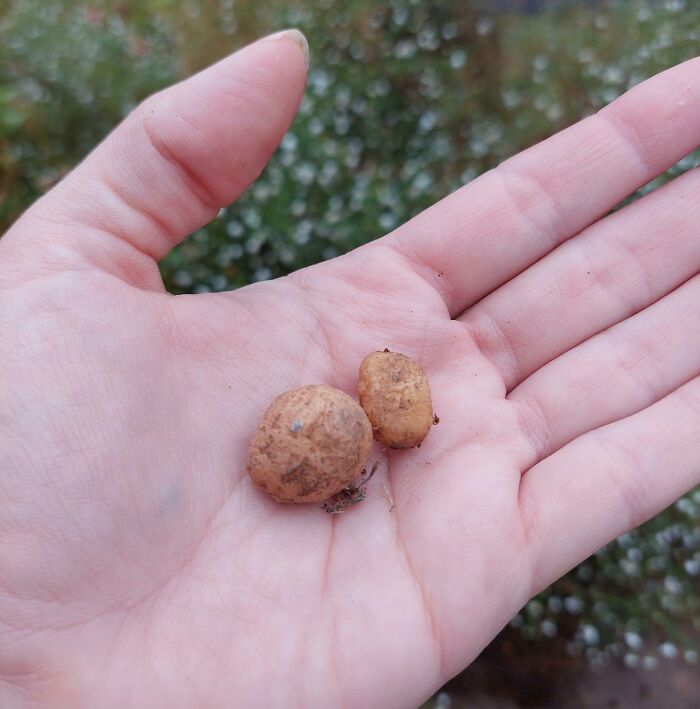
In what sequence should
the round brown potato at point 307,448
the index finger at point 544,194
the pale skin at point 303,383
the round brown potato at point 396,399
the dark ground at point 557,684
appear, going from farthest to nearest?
1. the dark ground at point 557,684
2. the index finger at point 544,194
3. the round brown potato at point 396,399
4. the round brown potato at point 307,448
5. the pale skin at point 303,383

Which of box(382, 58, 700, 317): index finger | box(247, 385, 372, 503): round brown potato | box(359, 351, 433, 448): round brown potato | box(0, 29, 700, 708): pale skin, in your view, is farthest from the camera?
box(382, 58, 700, 317): index finger

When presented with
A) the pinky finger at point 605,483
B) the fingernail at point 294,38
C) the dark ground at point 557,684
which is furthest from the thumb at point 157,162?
the dark ground at point 557,684

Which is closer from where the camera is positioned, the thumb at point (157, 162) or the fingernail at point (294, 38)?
the thumb at point (157, 162)

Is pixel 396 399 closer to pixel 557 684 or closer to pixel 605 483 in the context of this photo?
pixel 605 483

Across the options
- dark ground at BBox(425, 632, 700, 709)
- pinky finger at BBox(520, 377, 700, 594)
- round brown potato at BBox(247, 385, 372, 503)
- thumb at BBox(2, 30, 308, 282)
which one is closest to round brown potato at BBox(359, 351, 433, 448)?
round brown potato at BBox(247, 385, 372, 503)

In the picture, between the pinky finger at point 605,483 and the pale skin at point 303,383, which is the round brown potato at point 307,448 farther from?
the pinky finger at point 605,483

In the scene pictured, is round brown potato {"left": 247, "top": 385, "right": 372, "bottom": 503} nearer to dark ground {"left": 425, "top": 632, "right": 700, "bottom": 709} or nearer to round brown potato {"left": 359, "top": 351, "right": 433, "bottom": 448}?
round brown potato {"left": 359, "top": 351, "right": 433, "bottom": 448}

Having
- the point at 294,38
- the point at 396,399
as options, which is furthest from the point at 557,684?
the point at 294,38
